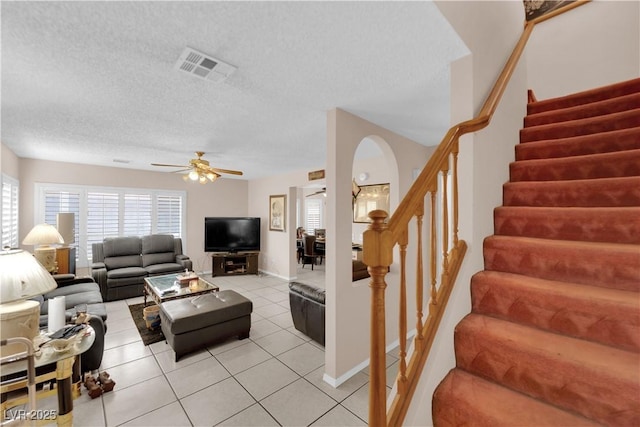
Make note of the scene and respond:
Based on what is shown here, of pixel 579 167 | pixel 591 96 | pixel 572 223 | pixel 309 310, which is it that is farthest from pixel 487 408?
pixel 591 96

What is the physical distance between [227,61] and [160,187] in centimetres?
550

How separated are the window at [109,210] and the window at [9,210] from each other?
1.72ft

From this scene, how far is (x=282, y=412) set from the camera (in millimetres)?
2057

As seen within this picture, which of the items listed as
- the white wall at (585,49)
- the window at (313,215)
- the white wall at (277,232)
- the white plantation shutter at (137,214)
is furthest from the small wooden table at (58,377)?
the window at (313,215)

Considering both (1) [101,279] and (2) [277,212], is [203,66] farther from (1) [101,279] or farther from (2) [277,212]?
(2) [277,212]

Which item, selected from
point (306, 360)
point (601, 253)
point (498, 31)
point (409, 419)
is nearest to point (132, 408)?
point (306, 360)

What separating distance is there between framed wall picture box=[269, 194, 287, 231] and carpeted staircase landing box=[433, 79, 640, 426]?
193 inches

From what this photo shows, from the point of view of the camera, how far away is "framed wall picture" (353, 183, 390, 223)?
4352 mm

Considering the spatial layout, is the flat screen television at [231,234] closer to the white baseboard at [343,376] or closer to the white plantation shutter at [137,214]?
the white plantation shutter at [137,214]

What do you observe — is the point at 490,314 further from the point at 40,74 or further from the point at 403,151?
the point at 40,74

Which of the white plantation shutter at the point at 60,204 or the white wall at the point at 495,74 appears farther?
the white plantation shutter at the point at 60,204

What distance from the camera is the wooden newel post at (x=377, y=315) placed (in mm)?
1028

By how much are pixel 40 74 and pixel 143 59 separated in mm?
866

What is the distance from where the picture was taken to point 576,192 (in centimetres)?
176
